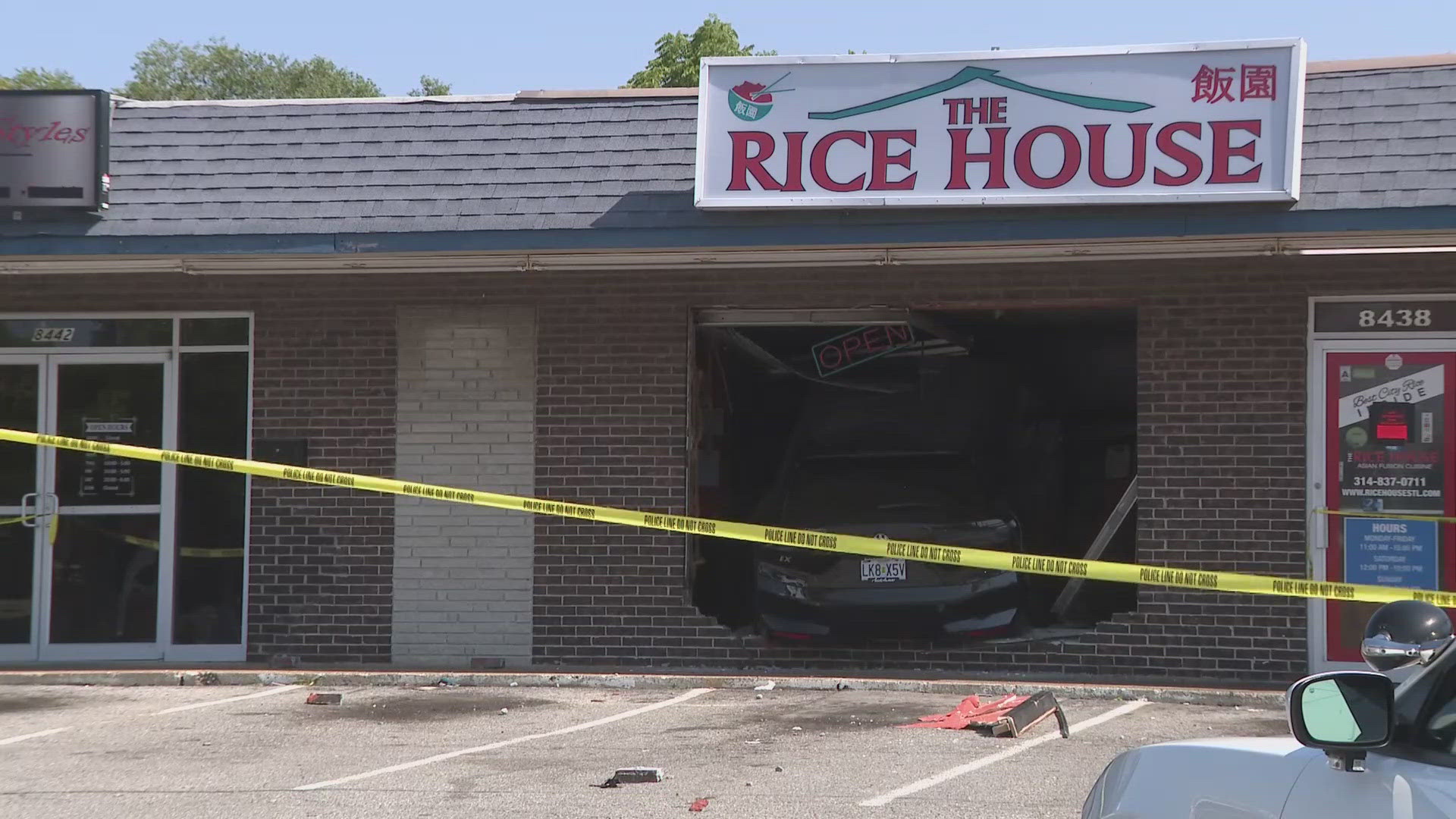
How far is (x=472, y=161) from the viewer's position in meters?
11.3

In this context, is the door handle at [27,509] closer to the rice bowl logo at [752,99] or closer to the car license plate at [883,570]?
the rice bowl logo at [752,99]

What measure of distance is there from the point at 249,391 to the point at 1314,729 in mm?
10321

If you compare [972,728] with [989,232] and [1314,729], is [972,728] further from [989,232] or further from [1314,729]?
[1314,729]

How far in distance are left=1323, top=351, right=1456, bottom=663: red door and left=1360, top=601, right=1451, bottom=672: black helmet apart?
7.84 metres

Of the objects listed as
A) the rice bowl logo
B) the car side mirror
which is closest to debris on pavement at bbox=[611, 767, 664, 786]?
the rice bowl logo

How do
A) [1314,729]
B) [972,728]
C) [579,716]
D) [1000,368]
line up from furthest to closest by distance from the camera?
1. [1000,368]
2. [579,716]
3. [972,728]
4. [1314,729]

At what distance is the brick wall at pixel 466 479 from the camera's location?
11742 mm

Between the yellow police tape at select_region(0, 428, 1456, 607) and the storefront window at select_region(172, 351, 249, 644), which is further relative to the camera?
the storefront window at select_region(172, 351, 249, 644)

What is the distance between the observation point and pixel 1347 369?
A: 10742mm

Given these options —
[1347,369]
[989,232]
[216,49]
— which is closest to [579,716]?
[989,232]

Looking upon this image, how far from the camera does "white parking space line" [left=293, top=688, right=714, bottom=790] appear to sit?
7.67m

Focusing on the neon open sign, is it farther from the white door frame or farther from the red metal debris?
the red metal debris

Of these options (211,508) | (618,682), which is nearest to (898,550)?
(618,682)

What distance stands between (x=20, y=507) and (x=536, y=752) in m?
5.96
